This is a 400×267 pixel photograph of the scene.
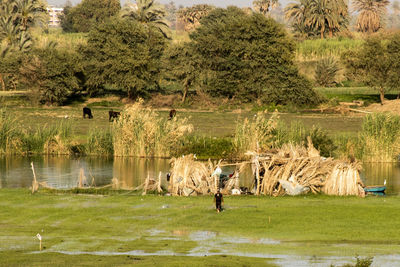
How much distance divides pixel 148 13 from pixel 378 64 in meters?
41.0

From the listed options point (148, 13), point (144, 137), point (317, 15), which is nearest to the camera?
point (144, 137)

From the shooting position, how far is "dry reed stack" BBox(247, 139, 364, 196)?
31016 millimetres

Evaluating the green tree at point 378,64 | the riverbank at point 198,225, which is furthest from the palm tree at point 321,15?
the riverbank at point 198,225

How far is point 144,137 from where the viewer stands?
49.4 m

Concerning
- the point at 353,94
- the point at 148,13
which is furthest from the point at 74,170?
the point at 148,13

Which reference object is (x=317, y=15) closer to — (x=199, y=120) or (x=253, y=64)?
(x=253, y=64)

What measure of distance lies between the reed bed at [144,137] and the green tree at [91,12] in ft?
396

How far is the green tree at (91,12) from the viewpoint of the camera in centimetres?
16975

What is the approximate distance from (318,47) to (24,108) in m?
47.6

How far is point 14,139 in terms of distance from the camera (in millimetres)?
51125

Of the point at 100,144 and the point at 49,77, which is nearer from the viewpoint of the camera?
the point at 100,144

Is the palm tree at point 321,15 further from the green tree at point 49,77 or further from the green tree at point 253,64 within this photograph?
the green tree at point 49,77

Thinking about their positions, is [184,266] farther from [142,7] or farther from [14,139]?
[142,7]

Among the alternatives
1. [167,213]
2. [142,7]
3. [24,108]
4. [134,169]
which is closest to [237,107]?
[24,108]
